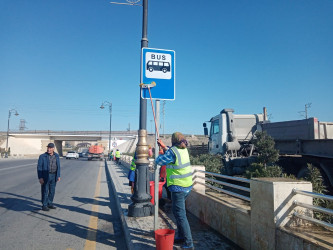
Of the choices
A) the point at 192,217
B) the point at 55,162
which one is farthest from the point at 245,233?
the point at 55,162

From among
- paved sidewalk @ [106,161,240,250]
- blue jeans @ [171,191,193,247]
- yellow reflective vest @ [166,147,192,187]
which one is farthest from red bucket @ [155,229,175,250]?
yellow reflective vest @ [166,147,192,187]

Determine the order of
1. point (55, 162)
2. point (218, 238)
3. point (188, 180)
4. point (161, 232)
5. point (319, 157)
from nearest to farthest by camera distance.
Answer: point (161, 232) → point (188, 180) → point (218, 238) → point (55, 162) → point (319, 157)

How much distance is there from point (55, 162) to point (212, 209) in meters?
4.56

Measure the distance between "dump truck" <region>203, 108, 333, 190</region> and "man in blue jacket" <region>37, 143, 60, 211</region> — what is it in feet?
21.9

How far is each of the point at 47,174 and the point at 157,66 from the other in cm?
438

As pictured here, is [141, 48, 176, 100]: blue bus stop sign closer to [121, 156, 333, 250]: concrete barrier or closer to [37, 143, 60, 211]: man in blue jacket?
[121, 156, 333, 250]: concrete barrier

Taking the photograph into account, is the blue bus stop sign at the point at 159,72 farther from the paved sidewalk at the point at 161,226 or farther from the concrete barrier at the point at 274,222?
the paved sidewalk at the point at 161,226

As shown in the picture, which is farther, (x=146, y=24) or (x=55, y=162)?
(x=55, y=162)

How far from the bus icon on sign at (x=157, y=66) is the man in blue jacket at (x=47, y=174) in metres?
3.80

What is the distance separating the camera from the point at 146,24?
612 centimetres

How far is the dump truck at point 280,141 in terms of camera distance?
322 inches

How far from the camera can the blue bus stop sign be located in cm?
477

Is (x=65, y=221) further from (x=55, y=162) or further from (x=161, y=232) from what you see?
(x=161, y=232)

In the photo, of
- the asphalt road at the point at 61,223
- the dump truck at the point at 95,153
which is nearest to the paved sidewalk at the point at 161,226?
the asphalt road at the point at 61,223
